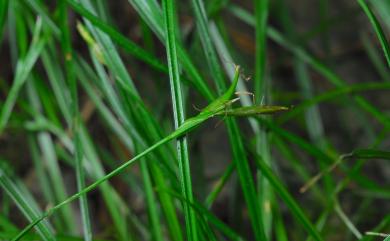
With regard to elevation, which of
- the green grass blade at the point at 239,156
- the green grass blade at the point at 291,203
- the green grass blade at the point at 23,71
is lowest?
the green grass blade at the point at 291,203

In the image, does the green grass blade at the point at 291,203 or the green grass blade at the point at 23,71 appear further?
the green grass blade at the point at 23,71

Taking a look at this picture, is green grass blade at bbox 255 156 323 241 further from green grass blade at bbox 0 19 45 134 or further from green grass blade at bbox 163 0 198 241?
green grass blade at bbox 0 19 45 134

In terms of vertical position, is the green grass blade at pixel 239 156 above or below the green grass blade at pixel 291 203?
above

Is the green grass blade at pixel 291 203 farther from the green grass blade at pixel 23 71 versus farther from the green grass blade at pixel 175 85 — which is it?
the green grass blade at pixel 23 71

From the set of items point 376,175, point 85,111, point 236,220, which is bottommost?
point 376,175

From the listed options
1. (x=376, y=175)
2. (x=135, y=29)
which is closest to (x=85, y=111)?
(x=135, y=29)

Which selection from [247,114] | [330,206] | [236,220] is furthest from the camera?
[236,220]

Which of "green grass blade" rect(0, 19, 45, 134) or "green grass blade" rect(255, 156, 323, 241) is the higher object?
"green grass blade" rect(0, 19, 45, 134)

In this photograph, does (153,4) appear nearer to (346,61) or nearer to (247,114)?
(247,114)

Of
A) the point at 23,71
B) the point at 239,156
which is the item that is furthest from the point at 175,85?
the point at 23,71

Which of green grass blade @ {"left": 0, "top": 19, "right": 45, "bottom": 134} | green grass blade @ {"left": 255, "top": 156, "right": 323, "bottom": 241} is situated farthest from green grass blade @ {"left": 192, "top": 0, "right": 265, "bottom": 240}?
green grass blade @ {"left": 0, "top": 19, "right": 45, "bottom": 134}

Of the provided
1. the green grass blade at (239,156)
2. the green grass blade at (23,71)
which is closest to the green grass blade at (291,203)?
the green grass blade at (239,156)
